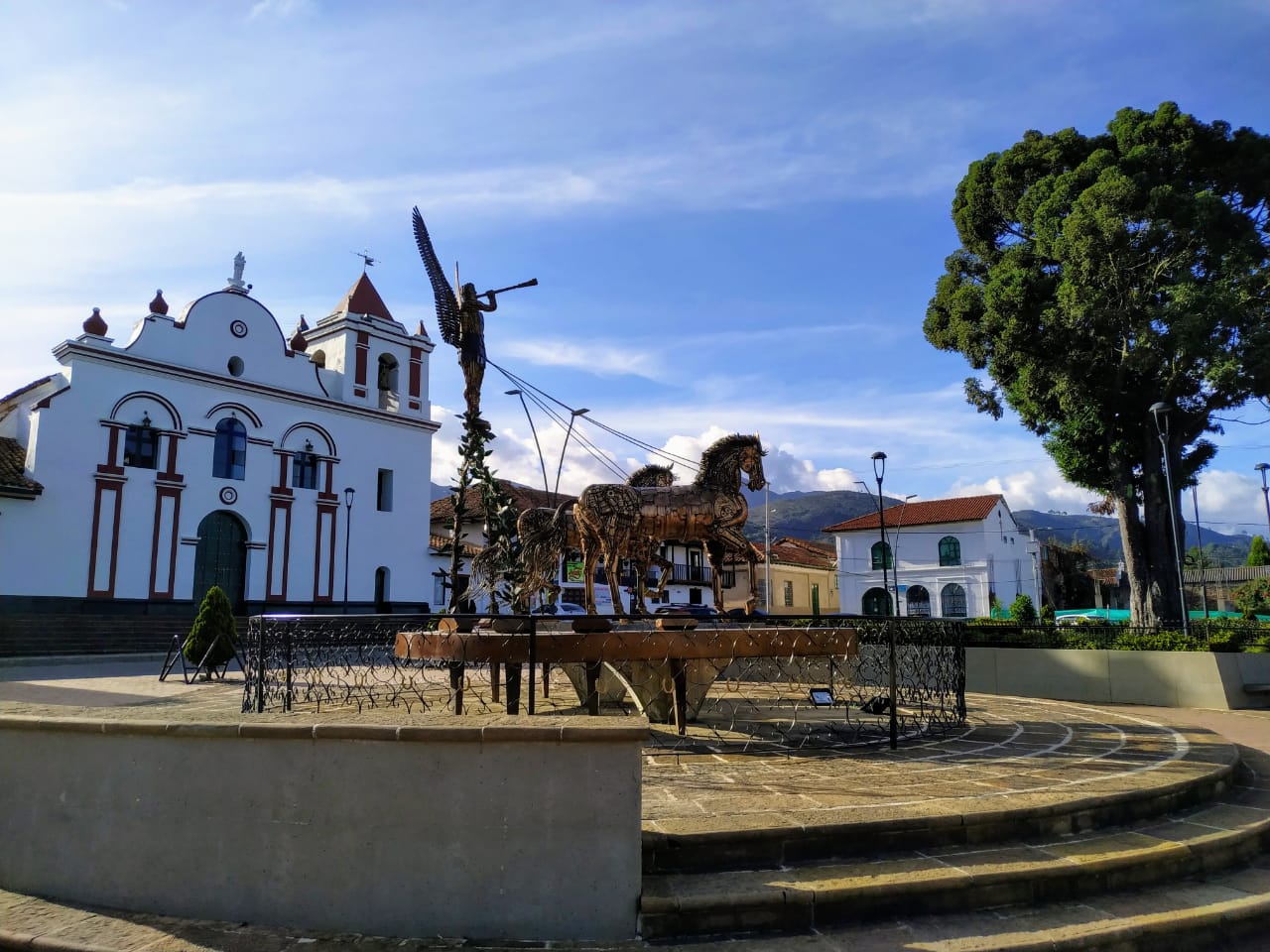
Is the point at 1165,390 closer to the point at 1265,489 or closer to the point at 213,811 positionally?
the point at 1265,489

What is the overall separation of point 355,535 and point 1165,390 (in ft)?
92.7

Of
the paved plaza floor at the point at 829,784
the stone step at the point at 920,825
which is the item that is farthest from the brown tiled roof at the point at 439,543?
the stone step at the point at 920,825

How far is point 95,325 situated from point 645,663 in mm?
26632

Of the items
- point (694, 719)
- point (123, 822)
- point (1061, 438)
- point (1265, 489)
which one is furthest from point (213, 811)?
point (1265, 489)

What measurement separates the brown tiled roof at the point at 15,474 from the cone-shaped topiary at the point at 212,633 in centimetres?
1189

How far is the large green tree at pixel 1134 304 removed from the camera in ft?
62.5

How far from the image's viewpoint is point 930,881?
12.9 feet

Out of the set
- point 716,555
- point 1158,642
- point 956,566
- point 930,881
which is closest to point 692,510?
point 716,555

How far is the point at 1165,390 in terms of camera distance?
20.4 m

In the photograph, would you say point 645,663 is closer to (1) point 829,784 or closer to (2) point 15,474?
(1) point 829,784

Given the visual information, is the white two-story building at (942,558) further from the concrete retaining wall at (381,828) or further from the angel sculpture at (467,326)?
the concrete retaining wall at (381,828)

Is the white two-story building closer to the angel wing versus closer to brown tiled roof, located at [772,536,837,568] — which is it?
brown tiled roof, located at [772,536,837,568]

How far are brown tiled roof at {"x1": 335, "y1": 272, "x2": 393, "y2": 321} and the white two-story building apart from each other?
25.7 m

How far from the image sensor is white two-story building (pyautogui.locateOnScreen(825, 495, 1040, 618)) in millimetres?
40594
